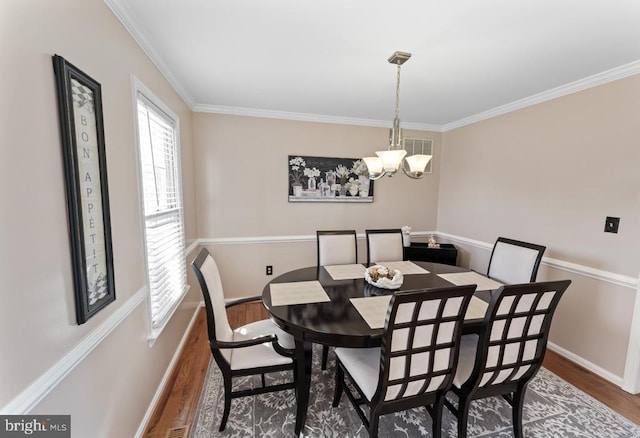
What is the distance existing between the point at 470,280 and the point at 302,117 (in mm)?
2572

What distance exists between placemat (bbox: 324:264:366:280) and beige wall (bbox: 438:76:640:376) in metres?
1.83

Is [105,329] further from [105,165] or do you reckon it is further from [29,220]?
[105,165]

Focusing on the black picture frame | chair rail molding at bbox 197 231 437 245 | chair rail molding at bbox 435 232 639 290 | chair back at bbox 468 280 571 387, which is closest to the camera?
the black picture frame

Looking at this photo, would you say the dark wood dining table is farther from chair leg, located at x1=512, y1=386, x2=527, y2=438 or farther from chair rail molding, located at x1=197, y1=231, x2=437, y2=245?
chair rail molding, located at x1=197, y1=231, x2=437, y2=245

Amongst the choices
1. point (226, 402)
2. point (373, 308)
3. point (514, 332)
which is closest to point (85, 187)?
point (226, 402)

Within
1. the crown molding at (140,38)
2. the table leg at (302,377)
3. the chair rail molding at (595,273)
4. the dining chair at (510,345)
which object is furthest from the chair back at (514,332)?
the crown molding at (140,38)

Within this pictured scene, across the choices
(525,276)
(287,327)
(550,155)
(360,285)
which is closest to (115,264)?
(287,327)

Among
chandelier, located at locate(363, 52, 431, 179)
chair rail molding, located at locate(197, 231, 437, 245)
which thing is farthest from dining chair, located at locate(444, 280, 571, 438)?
chair rail molding, located at locate(197, 231, 437, 245)

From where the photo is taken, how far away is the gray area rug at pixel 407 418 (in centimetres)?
171

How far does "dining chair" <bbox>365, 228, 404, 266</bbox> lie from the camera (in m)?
2.88

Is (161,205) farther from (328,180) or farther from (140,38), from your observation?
(328,180)

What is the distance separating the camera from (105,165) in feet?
4.20

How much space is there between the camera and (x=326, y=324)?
4.89ft

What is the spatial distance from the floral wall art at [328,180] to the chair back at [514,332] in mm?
2485
